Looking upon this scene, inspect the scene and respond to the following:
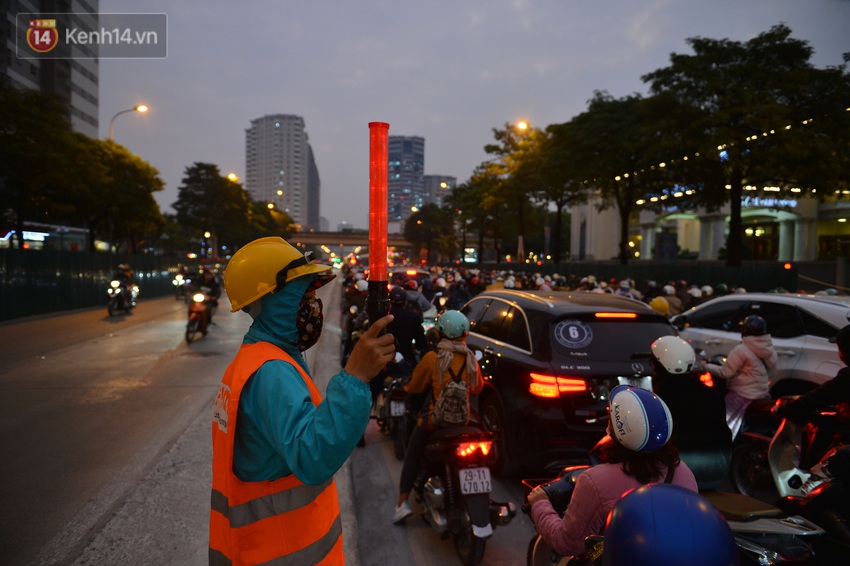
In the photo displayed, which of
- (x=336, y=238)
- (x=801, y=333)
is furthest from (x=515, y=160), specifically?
(x=336, y=238)

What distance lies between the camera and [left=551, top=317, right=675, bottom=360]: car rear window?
506cm

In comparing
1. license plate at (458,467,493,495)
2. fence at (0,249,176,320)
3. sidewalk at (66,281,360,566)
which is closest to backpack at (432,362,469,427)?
license plate at (458,467,493,495)

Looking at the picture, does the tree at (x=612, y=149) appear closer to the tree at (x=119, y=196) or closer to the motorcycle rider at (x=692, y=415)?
the motorcycle rider at (x=692, y=415)

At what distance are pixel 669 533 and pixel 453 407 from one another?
2.90 m

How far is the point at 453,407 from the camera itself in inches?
163

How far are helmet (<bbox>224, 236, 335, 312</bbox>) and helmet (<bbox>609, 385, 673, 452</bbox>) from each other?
1.25 metres

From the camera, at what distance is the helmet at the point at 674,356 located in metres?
3.53

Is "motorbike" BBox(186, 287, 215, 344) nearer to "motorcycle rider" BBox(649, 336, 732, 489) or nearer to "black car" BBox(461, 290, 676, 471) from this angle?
"black car" BBox(461, 290, 676, 471)

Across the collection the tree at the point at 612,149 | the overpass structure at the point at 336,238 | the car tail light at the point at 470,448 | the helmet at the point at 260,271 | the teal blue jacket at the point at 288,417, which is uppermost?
the tree at the point at 612,149

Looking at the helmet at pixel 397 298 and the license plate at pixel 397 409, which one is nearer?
the license plate at pixel 397 409

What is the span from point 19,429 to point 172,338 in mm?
8449

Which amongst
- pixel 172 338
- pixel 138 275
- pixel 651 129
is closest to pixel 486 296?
pixel 172 338

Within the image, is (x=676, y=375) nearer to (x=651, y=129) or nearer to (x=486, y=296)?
(x=486, y=296)

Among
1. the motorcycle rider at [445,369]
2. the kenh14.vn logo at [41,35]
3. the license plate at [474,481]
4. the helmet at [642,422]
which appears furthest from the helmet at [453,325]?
the kenh14.vn logo at [41,35]
